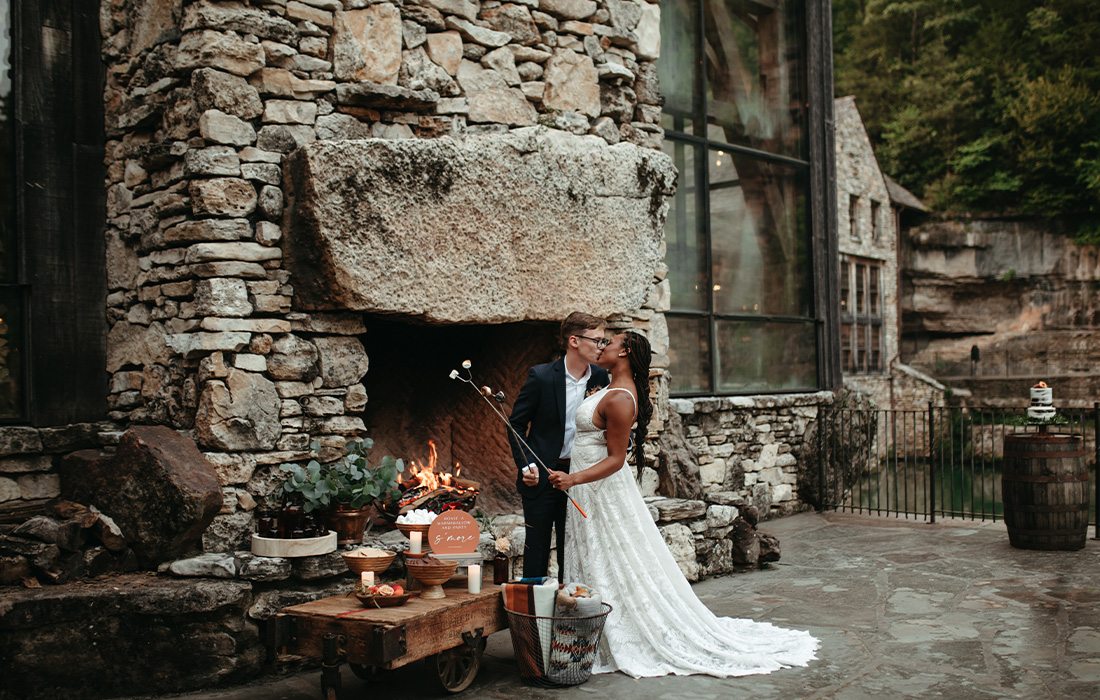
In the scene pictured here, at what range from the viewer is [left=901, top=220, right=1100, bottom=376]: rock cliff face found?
2738 centimetres

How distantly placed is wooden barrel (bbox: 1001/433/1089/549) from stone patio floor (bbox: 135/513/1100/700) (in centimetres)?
17

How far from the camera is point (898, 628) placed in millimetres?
5855

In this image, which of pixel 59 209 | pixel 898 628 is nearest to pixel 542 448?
pixel 898 628

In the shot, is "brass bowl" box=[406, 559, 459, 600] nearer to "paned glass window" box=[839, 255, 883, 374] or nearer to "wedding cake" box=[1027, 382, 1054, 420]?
"wedding cake" box=[1027, 382, 1054, 420]

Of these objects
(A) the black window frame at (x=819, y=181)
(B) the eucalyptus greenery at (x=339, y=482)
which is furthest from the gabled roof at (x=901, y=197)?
(B) the eucalyptus greenery at (x=339, y=482)

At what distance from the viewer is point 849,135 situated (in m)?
23.8

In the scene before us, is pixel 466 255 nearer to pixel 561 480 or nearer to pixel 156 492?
pixel 561 480

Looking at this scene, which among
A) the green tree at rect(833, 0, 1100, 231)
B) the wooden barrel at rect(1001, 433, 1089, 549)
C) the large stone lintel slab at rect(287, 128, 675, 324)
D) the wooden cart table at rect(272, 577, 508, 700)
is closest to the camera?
the wooden cart table at rect(272, 577, 508, 700)

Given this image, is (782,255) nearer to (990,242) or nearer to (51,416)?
(51,416)

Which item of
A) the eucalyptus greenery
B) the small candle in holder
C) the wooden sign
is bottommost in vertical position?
the small candle in holder

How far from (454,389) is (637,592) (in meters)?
2.76

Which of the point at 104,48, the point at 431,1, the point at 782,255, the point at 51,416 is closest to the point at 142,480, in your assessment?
the point at 51,416

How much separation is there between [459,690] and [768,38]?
28.6ft

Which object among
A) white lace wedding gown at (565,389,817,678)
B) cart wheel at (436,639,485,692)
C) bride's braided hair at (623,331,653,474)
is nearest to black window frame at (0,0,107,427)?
cart wheel at (436,639,485,692)
